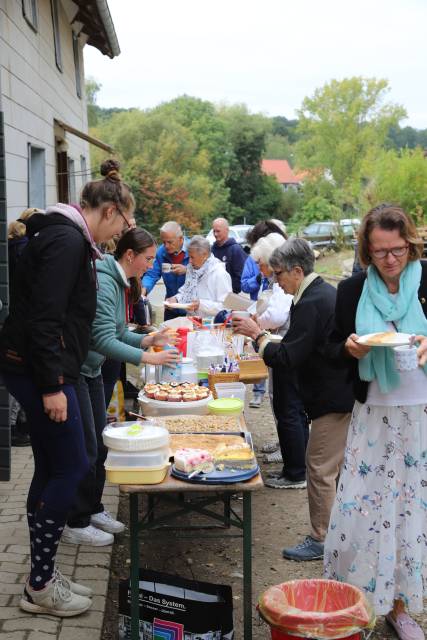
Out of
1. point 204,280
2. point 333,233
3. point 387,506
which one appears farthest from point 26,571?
point 333,233

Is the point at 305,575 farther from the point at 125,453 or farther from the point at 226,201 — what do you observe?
the point at 226,201

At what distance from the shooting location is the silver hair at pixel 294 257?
4.52 m

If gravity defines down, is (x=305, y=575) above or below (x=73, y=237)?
below

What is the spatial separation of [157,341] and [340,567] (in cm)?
167

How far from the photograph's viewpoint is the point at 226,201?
5331 cm

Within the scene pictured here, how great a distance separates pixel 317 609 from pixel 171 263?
5596 millimetres

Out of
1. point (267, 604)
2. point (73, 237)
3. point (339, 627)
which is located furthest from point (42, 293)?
point (339, 627)

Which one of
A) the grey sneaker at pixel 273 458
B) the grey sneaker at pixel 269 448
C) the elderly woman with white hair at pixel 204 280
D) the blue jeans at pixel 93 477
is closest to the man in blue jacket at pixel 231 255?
the elderly woman with white hair at pixel 204 280

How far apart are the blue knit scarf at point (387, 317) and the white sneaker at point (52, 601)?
1.68 meters

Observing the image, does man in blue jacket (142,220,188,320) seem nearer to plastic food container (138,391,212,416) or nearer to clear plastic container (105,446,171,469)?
plastic food container (138,391,212,416)

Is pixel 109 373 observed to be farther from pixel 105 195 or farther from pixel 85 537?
pixel 105 195

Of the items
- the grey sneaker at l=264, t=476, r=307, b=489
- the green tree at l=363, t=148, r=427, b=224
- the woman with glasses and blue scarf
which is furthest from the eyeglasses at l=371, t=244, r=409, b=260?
the green tree at l=363, t=148, r=427, b=224

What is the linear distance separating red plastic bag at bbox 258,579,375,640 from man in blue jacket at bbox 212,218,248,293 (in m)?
6.22

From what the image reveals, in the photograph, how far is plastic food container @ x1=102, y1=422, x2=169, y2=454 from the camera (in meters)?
3.19
